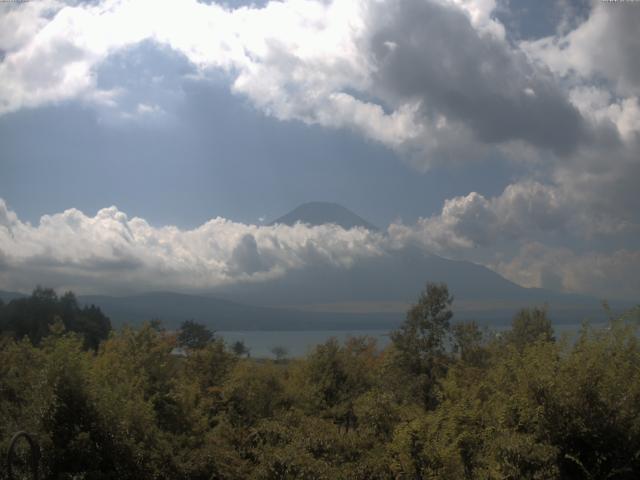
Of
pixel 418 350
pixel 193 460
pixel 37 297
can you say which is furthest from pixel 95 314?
pixel 193 460

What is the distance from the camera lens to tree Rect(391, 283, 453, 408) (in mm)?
32531

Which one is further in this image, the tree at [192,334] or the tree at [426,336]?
the tree at [192,334]

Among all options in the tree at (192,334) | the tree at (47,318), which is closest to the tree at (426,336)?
the tree at (47,318)

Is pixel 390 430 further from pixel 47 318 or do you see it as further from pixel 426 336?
pixel 47 318

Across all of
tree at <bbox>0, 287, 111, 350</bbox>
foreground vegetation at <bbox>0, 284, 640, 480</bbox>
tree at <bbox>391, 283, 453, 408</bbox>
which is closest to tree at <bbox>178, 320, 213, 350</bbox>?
tree at <bbox>0, 287, 111, 350</bbox>

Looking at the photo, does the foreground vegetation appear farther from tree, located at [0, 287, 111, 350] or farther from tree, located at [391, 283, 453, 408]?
tree, located at [0, 287, 111, 350]

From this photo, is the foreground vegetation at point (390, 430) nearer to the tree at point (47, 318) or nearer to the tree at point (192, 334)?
the tree at point (47, 318)

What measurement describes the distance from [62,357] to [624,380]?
12965 mm

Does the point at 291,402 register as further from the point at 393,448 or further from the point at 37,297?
the point at 37,297

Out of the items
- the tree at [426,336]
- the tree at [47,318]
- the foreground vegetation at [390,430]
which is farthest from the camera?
the tree at [47,318]

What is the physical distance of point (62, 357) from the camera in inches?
561

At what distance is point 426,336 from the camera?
109 ft

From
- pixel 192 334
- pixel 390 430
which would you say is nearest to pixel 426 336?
pixel 390 430

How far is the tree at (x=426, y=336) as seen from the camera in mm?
32531
